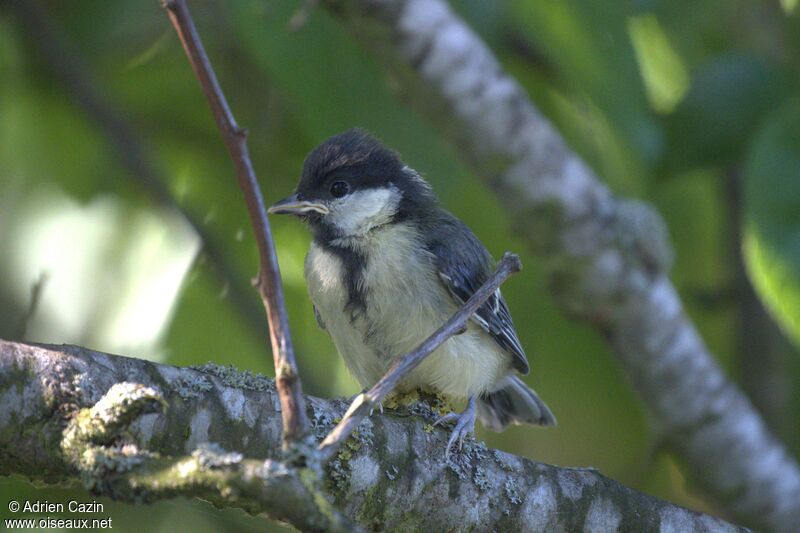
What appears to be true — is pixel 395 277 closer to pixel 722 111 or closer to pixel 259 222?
pixel 722 111

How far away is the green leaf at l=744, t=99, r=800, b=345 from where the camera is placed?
2301mm

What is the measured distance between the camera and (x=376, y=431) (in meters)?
1.80

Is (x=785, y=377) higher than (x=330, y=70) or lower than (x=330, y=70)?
higher

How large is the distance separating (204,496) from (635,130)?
1656 millimetres

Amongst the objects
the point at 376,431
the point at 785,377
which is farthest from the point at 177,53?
the point at 785,377

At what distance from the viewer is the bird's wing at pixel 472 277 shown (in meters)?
2.57

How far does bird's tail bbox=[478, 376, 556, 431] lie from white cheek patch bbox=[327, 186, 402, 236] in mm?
664

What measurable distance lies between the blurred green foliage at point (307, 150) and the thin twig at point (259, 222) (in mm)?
1265

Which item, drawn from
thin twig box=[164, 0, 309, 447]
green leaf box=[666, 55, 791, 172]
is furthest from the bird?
thin twig box=[164, 0, 309, 447]

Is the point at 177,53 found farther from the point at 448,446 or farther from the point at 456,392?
the point at 448,446

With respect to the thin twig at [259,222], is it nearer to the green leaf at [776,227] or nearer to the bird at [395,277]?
the bird at [395,277]

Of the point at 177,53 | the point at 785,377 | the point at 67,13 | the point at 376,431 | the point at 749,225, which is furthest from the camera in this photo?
the point at 785,377

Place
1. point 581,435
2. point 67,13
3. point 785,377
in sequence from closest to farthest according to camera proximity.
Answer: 1. point 67,13
2. point 581,435
3. point 785,377

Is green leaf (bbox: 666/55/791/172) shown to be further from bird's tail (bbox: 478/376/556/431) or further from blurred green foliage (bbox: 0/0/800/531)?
bird's tail (bbox: 478/376/556/431)
